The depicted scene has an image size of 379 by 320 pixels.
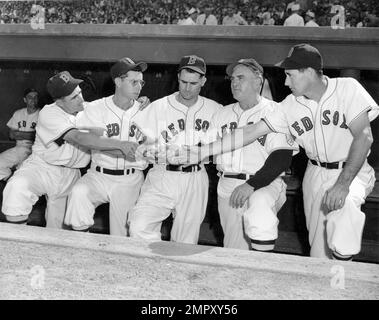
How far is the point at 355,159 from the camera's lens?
278 centimetres

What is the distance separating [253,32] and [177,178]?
1.42 meters

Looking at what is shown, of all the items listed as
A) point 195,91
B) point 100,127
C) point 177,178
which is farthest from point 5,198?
point 195,91

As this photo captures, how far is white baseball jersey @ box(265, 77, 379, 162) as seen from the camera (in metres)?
2.91

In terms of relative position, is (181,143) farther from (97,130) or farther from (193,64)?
(97,130)

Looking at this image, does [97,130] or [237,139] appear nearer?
[237,139]

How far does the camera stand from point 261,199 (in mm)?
3008

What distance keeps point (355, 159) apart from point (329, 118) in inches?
13.0

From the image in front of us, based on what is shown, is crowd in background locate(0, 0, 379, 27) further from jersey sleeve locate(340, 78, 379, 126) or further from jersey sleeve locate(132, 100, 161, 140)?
jersey sleeve locate(340, 78, 379, 126)

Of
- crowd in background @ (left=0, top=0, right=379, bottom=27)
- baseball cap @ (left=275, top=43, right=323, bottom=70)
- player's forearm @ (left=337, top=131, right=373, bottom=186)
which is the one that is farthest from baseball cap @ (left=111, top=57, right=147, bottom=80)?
crowd in background @ (left=0, top=0, right=379, bottom=27)

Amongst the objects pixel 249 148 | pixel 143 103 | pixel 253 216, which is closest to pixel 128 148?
pixel 143 103
